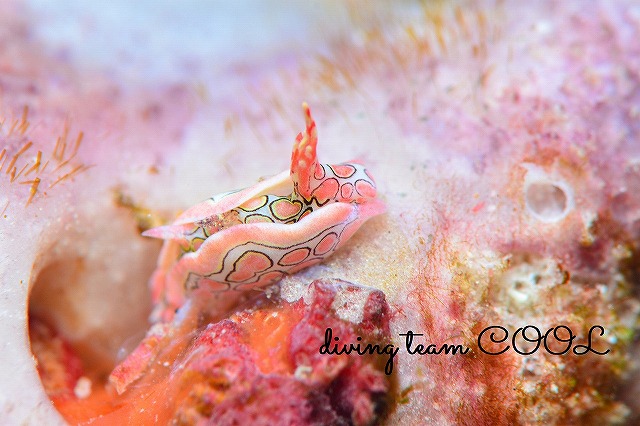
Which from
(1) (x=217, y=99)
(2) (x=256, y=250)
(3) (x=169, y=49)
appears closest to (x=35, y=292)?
(2) (x=256, y=250)

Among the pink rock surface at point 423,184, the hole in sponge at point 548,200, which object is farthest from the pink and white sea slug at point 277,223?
the hole in sponge at point 548,200

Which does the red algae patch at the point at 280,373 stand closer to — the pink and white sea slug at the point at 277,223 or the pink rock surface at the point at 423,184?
the pink rock surface at the point at 423,184

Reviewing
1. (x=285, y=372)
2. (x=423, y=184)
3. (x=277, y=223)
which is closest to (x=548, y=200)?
(x=423, y=184)

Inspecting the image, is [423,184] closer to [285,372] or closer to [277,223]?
[277,223]

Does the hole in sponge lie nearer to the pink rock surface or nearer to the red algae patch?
the pink rock surface

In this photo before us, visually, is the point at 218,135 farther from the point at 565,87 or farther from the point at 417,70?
the point at 565,87

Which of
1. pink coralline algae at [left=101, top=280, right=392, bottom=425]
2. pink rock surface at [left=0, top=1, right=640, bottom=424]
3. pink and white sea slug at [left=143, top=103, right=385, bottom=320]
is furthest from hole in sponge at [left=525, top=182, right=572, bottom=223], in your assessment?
pink coralline algae at [left=101, top=280, right=392, bottom=425]
